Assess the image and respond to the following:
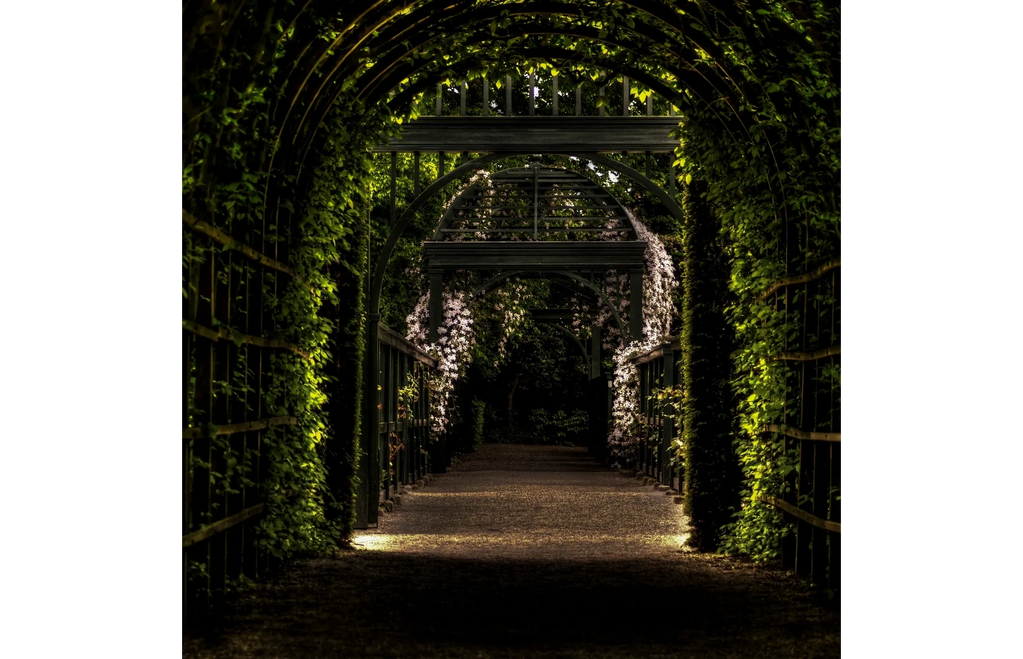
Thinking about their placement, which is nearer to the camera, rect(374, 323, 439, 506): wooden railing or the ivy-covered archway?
the ivy-covered archway

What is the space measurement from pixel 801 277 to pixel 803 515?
1304 mm

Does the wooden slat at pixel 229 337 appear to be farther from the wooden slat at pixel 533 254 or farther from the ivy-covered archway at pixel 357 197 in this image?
the wooden slat at pixel 533 254

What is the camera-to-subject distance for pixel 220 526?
5.57 metres

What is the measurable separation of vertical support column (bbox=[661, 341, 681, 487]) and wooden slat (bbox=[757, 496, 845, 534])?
312 inches

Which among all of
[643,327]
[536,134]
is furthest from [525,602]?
[643,327]

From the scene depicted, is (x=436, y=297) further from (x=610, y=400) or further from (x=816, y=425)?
(x=816, y=425)

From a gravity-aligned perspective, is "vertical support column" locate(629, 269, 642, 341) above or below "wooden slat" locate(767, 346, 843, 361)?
above

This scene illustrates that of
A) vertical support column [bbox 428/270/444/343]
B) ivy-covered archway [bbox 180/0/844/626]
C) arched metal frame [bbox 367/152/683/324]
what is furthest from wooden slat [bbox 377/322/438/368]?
ivy-covered archway [bbox 180/0/844/626]

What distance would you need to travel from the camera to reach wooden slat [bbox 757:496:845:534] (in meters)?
5.96

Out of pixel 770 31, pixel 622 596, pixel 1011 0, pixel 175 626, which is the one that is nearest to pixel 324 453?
pixel 622 596

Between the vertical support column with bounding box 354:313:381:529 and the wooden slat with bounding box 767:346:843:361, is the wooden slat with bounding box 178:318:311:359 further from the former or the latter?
the wooden slat with bounding box 767:346:843:361

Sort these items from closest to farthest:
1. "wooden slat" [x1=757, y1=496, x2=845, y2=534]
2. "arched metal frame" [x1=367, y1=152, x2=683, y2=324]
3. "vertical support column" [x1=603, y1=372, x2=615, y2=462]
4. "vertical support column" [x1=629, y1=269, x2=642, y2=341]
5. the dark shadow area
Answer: the dark shadow area
"wooden slat" [x1=757, y1=496, x2=845, y2=534]
"arched metal frame" [x1=367, y1=152, x2=683, y2=324]
"vertical support column" [x1=629, y1=269, x2=642, y2=341]
"vertical support column" [x1=603, y1=372, x2=615, y2=462]

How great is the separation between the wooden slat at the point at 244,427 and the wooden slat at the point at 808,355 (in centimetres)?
290

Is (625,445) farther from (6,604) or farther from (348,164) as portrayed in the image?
(6,604)
